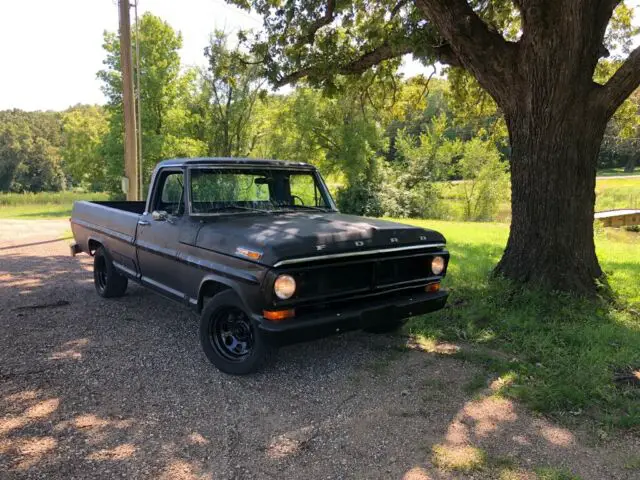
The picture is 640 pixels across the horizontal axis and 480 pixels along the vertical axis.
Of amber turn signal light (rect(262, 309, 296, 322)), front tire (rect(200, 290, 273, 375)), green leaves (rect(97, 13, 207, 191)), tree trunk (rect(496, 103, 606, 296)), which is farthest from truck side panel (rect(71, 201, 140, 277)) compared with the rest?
green leaves (rect(97, 13, 207, 191))

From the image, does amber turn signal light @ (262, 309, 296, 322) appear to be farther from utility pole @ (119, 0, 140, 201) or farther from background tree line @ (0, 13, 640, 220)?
background tree line @ (0, 13, 640, 220)

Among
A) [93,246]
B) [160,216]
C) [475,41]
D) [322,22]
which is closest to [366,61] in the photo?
[322,22]

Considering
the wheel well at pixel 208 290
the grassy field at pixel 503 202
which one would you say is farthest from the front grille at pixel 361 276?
the grassy field at pixel 503 202

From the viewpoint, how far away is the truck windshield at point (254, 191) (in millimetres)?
4965

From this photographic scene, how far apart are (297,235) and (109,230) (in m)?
3.48

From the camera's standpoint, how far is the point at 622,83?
18.9 feet

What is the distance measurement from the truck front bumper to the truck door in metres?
1.51

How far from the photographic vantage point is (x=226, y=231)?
4266 mm

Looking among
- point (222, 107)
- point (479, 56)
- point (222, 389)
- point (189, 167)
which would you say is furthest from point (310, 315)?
point (222, 107)

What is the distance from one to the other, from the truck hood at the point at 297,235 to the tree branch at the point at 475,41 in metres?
2.85

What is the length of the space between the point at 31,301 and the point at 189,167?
341 cm

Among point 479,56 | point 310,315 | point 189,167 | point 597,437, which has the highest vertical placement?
point 479,56

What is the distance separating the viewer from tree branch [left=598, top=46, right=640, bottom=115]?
568 centimetres

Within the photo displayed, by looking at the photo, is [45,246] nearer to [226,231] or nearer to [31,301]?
[31,301]
